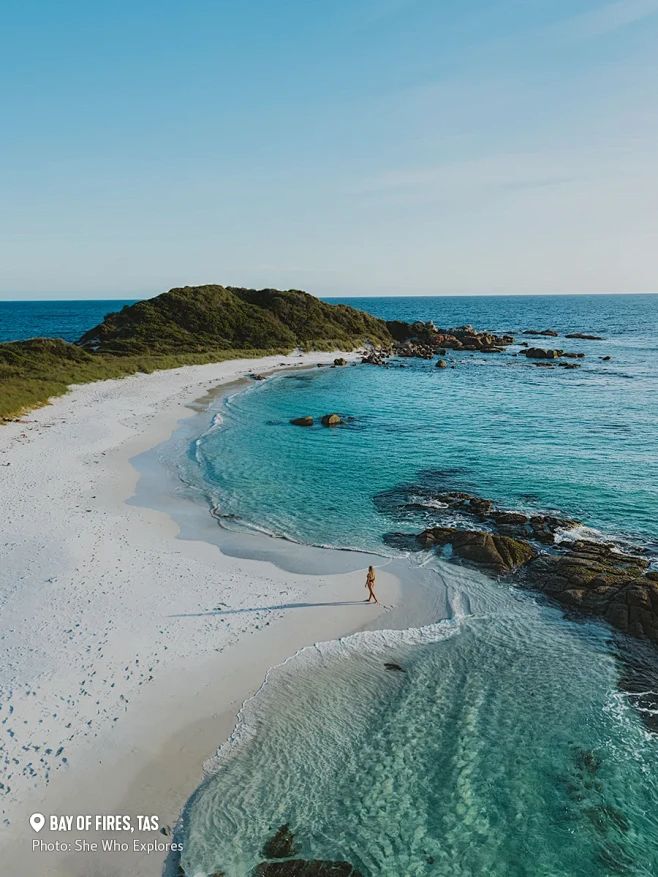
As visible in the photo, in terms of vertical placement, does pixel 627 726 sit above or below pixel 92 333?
below

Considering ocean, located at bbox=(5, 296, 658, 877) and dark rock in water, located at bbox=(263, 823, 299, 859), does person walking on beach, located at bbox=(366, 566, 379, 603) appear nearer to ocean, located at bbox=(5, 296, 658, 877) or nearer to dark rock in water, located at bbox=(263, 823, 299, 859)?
ocean, located at bbox=(5, 296, 658, 877)

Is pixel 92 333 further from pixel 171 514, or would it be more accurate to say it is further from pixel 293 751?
pixel 293 751

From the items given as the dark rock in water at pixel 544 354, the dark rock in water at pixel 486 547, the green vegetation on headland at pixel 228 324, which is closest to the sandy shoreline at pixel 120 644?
the dark rock in water at pixel 486 547

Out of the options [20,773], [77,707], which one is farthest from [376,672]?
[20,773]

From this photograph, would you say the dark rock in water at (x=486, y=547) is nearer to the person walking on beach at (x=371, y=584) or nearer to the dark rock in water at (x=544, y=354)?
the person walking on beach at (x=371, y=584)

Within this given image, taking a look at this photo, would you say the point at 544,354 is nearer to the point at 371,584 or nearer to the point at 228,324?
the point at 228,324

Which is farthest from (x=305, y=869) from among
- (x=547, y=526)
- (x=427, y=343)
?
(x=427, y=343)
